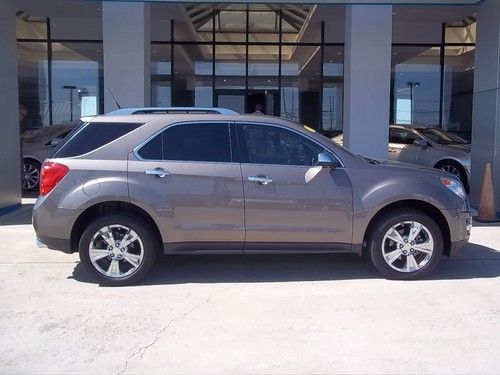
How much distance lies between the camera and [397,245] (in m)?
6.25

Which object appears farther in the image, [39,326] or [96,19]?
[96,19]

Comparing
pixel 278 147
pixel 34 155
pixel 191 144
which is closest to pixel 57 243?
pixel 191 144

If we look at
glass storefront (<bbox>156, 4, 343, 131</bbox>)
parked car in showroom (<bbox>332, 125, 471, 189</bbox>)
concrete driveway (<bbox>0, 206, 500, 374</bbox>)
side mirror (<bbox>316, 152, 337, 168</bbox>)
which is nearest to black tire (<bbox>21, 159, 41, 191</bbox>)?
glass storefront (<bbox>156, 4, 343, 131</bbox>)

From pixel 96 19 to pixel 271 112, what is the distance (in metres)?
5.49

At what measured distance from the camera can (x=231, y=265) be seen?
7.05 m

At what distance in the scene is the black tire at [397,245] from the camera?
20.3 ft

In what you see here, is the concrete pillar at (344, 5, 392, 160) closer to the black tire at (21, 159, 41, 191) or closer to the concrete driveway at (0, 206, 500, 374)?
the concrete driveway at (0, 206, 500, 374)

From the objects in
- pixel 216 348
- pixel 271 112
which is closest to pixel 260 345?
pixel 216 348

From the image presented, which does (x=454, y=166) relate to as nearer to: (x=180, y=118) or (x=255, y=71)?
(x=255, y=71)

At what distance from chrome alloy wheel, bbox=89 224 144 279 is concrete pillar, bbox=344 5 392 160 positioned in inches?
260

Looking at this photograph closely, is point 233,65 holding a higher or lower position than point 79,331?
higher

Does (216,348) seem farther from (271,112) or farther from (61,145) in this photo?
(271,112)

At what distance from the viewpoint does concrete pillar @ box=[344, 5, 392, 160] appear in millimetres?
11594

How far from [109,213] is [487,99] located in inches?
288
